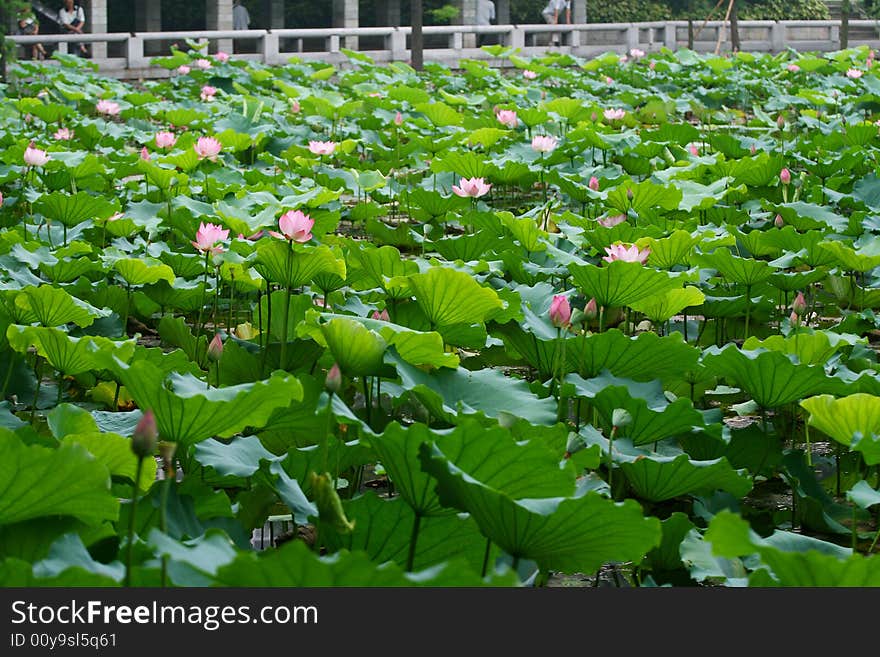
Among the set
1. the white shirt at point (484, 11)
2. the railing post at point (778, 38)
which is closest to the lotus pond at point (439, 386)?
the railing post at point (778, 38)

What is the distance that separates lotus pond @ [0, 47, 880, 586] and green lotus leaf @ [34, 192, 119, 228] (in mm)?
12

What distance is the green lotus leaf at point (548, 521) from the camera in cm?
133

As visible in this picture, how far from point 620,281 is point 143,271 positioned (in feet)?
3.76

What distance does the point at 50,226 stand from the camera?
3.83 m

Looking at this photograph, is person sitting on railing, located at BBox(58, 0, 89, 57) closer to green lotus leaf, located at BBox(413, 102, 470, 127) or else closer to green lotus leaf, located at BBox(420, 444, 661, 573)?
green lotus leaf, located at BBox(413, 102, 470, 127)

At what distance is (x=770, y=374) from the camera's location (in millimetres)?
2145

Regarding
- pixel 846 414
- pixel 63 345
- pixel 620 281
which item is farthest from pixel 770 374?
pixel 63 345

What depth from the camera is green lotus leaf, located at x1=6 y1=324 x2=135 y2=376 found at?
2.04m

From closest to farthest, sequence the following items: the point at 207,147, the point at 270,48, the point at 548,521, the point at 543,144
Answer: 1. the point at 548,521
2. the point at 207,147
3. the point at 543,144
4. the point at 270,48

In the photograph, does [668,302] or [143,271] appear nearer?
[668,302]

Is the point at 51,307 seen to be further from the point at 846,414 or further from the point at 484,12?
the point at 484,12

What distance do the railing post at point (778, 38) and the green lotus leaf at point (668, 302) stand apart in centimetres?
1797

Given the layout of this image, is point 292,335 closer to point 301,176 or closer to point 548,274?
point 548,274

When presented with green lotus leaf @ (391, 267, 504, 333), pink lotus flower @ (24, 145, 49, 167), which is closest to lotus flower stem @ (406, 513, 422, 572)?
green lotus leaf @ (391, 267, 504, 333)
